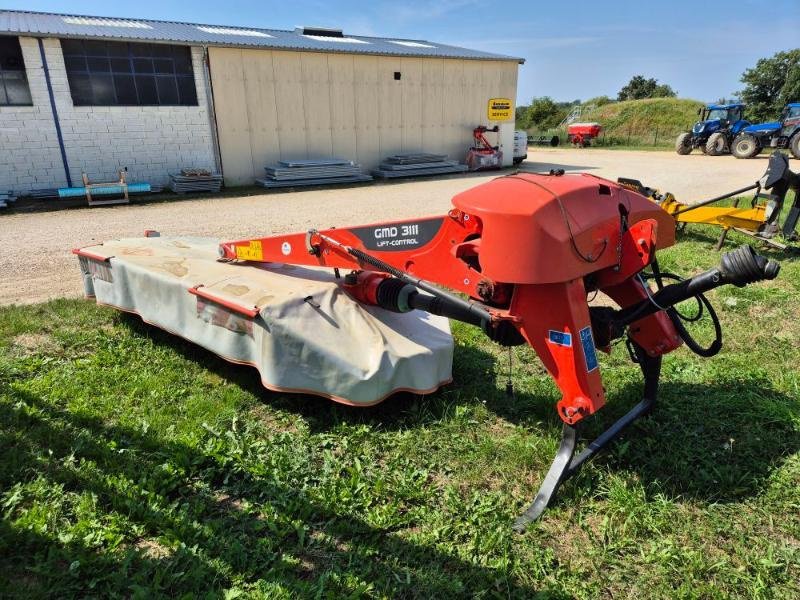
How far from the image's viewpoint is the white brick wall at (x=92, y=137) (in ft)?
45.3

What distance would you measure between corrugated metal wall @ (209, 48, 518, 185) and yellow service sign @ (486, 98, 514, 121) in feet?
0.72

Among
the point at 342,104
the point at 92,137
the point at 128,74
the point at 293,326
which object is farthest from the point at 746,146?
the point at 293,326

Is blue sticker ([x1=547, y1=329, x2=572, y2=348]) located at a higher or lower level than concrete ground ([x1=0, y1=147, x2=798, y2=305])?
higher

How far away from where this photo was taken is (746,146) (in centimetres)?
2492

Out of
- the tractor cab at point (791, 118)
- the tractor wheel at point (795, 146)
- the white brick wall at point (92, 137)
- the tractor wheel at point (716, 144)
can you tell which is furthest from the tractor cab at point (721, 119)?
the white brick wall at point (92, 137)

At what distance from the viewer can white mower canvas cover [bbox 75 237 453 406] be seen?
3.48 metres

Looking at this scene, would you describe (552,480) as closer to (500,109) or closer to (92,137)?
(92,137)

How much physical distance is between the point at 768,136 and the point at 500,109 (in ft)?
42.9

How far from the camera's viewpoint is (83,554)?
2.56m

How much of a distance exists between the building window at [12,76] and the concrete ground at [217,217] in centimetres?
378

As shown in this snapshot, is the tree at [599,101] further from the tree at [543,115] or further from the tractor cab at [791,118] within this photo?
the tractor cab at [791,118]

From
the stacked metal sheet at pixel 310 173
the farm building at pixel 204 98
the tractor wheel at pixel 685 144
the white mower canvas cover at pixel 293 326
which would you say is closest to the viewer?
the white mower canvas cover at pixel 293 326

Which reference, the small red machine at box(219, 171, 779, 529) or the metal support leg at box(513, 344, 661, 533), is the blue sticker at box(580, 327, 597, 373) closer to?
the small red machine at box(219, 171, 779, 529)

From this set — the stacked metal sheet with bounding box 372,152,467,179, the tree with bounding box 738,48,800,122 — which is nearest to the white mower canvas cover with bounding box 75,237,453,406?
the stacked metal sheet with bounding box 372,152,467,179
